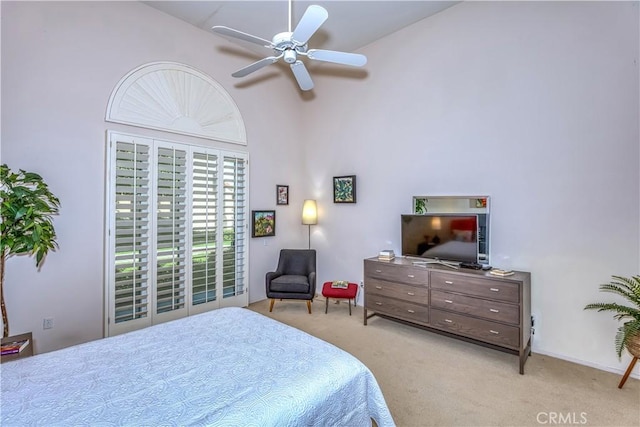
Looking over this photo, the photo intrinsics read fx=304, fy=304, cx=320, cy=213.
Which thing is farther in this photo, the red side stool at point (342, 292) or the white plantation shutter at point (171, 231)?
the red side stool at point (342, 292)

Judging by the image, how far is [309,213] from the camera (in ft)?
16.8

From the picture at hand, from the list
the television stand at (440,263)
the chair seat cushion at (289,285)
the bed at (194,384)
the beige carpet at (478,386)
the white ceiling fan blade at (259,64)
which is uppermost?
the white ceiling fan blade at (259,64)

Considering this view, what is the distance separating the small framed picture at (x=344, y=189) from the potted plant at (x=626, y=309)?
300 centimetres

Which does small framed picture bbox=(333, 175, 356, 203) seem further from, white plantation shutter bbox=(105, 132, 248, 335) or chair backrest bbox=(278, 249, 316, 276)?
white plantation shutter bbox=(105, 132, 248, 335)

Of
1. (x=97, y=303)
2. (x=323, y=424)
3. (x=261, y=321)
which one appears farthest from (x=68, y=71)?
(x=323, y=424)

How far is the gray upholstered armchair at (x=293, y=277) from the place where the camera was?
4258 millimetres

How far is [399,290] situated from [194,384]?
2.66 meters

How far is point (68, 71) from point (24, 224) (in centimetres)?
173

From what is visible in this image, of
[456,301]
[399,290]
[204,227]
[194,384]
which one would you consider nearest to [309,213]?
[204,227]

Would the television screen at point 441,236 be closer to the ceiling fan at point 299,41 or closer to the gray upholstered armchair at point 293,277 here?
the gray upholstered armchair at point 293,277

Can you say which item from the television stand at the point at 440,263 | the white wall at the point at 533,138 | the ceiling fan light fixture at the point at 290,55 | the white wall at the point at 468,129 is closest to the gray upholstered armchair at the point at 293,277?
the white wall at the point at 533,138

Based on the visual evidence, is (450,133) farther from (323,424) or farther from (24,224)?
(24,224)

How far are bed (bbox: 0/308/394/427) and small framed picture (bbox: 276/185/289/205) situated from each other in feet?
10.6

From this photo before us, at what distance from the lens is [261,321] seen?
232 centimetres
